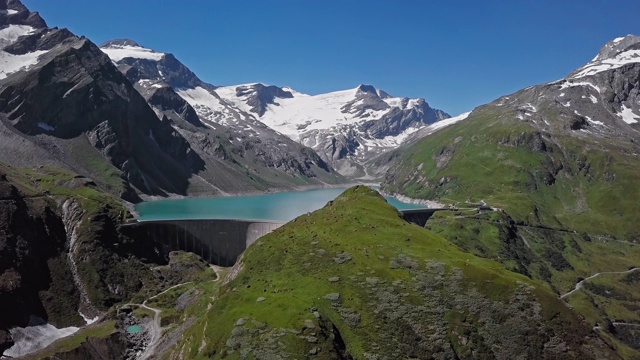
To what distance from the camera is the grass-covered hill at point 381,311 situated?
230 feet

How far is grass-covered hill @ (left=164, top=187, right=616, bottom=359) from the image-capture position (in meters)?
70.1

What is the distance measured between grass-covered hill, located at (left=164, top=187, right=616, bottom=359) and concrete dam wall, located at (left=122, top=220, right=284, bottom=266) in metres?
63.8

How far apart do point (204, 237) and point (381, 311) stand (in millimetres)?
89411

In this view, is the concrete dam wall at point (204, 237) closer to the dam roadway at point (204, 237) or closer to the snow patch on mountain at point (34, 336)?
the dam roadway at point (204, 237)

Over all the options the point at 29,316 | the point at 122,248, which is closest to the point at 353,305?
the point at 29,316

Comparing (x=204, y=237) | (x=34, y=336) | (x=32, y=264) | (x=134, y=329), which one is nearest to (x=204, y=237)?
(x=204, y=237)

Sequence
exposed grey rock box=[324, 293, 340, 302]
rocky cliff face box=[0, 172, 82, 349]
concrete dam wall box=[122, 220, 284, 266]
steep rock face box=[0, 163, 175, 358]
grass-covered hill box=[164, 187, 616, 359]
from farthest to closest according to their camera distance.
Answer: concrete dam wall box=[122, 220, 284, 266]
steep rock face box=[0, 163, 175, 358]
rocky cliff face box=[0, 172, 82, 349]
exposed grey rock box=[324, 293, 340, 302]
grass-covered hill box=[164, 187, 616, 359]

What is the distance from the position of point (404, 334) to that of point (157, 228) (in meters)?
101

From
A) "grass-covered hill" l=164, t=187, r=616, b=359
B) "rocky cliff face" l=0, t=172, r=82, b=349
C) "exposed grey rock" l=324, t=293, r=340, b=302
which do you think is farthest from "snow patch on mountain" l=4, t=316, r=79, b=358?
"exposed grey rock" l=324, t=293, r=340, b=302

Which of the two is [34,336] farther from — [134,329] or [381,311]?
[381,311]

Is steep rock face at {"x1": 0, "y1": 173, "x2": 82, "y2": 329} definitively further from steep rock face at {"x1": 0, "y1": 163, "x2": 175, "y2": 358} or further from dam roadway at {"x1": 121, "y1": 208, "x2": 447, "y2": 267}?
dam roadway at {"x1": 121, "y1": 208, "x2": 447, "y2": 267}

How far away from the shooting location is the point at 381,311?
7769 cm

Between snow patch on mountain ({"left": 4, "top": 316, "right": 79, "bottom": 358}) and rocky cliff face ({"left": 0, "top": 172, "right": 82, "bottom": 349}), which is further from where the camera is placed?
rocky cliff face ({"left": 0, "top": 172, "right": 82, "bottom": 349})

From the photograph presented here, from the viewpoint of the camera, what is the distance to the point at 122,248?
149 metres
